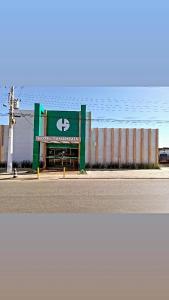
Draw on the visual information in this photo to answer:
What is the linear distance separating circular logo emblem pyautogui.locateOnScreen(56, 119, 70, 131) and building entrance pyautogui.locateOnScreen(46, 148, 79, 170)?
1.84 m

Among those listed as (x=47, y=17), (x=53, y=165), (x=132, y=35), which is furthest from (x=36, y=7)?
(x=53, y=165)

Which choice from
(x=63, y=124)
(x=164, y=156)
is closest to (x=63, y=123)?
(x=63, y=124)

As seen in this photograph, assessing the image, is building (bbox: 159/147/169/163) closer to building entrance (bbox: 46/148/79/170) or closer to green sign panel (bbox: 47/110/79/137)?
building entrance (bbox: 46/148/79/170)

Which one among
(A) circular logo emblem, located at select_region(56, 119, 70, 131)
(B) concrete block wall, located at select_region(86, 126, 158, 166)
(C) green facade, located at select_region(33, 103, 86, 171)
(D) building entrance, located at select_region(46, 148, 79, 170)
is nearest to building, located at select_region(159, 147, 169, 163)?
(B) concrete block wall, located at select_region(86, 126, 158, 166)

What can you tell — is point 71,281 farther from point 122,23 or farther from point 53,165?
point 53,165

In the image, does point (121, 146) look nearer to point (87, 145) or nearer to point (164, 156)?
point (87, 145)

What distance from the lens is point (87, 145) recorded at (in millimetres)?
32938

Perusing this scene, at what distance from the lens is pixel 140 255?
15.3 ft

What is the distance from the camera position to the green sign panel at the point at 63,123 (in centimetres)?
2614

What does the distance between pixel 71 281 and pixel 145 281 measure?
824 mm

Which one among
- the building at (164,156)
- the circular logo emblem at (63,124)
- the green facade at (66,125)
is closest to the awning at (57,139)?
the green facade at (66,125)

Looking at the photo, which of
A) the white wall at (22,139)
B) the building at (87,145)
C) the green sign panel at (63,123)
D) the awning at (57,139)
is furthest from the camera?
the white wall at (22,139)

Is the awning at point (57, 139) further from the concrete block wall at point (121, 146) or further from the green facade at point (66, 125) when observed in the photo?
the concrete block wall at point (121, 146)

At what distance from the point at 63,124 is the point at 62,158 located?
287cm
